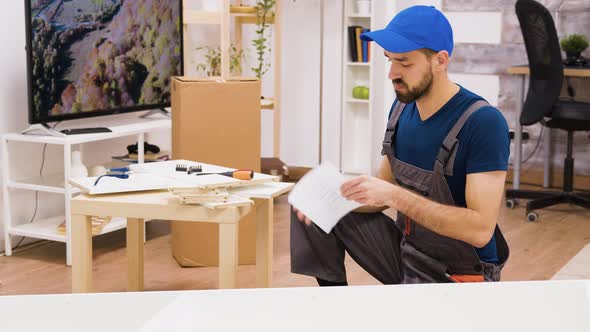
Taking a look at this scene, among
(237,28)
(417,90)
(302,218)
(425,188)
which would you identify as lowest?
(302,218)

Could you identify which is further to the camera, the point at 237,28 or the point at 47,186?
the point at 237,28

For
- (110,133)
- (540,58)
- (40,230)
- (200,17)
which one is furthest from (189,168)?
(540,58)

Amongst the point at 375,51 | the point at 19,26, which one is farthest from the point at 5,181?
the point at 375,51

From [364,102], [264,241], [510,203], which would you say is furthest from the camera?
[364,102]

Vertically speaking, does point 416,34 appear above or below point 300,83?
above

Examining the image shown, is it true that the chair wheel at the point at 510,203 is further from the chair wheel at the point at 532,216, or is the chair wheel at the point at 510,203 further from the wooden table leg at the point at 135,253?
the wooden table leg at the point at 135,253

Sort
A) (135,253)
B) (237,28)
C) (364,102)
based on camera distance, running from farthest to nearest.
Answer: (364,102) < (237,28) < (135,253)

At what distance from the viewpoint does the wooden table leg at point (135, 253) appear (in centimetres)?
338

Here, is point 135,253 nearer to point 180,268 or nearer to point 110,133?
point 180,268

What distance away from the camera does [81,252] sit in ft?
9.17

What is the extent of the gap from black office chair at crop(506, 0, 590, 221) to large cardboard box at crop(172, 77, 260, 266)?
6.01ft

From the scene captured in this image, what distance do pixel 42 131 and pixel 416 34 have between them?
2215 mm

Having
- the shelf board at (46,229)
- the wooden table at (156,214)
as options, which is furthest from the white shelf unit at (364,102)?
the wooden table at (156,214)

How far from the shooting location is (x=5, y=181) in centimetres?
410
